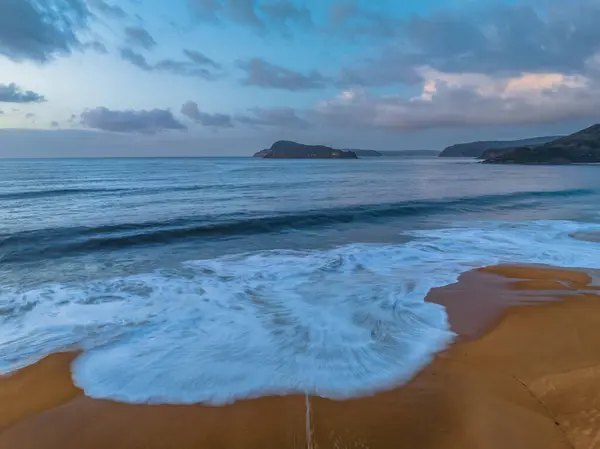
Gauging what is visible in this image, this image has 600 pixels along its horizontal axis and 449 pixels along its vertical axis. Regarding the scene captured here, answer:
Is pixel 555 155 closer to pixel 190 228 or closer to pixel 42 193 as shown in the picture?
pixel 190 228

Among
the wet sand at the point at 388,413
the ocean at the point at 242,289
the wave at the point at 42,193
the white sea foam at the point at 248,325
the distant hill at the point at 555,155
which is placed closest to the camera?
the wet sand at the point at 388,413

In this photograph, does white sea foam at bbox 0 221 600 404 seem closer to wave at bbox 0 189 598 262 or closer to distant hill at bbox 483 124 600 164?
wave at bbox 0 189 598 262

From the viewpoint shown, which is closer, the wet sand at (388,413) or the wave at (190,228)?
the wet sand at (388,413)

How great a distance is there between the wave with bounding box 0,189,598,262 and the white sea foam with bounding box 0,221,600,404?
4168mm

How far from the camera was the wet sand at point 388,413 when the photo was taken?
149 inches

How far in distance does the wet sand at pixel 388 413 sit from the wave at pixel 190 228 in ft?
27.9

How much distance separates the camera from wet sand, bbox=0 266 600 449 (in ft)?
12.4

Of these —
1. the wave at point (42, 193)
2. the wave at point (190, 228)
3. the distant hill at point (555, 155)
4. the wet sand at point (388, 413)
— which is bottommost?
the wave at point (190, 228)

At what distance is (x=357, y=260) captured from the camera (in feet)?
36.9

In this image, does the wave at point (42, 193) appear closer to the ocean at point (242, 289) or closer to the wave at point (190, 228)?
the ocean at point (242, 289)

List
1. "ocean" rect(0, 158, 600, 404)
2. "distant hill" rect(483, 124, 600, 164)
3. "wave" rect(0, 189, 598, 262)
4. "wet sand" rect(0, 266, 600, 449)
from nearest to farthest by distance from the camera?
"wet sand" rect(0, 266, 600, 449)
"ocean" rect(0, 158, 600, 404)
"wave" rect(0, 189, 598, 262)
"distant hill" rect(483, 124, 600, 164)

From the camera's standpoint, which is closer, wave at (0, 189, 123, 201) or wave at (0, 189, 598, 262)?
wave at (0, 189, 598, 262)

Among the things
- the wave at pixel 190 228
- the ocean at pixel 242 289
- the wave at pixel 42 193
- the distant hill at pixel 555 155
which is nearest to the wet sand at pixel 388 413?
the ocean at pixel 242 289

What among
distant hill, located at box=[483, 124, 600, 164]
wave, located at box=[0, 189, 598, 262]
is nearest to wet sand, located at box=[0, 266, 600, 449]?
wave, located at box=[0, 189, 598, 262]
